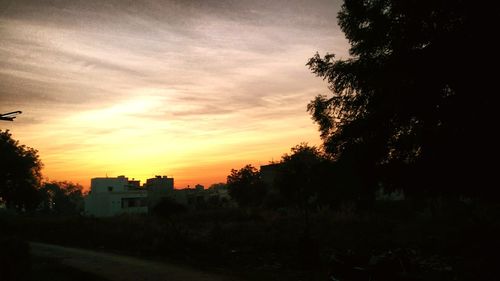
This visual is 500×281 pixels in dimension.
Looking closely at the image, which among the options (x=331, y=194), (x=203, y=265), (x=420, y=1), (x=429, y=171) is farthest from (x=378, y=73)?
(x=331, y=194)

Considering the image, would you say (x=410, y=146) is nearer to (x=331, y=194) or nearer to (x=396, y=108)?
(x=396, y=108)

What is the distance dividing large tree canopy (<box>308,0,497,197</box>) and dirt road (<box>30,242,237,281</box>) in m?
7.63

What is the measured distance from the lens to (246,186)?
240ft

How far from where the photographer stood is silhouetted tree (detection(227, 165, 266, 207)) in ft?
230

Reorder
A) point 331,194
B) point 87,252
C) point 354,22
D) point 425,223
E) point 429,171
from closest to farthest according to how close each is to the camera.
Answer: point 429,171, point 354,22, point 87,252, point 425,223, point 331,194

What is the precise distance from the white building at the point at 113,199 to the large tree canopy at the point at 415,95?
234 feet

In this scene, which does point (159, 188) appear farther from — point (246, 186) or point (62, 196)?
point (62, 196)

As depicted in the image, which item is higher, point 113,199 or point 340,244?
point 113,199

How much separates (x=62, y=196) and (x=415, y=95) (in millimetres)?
125439

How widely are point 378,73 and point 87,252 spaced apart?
1887 centimetres

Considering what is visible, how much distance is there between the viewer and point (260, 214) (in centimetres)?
4016

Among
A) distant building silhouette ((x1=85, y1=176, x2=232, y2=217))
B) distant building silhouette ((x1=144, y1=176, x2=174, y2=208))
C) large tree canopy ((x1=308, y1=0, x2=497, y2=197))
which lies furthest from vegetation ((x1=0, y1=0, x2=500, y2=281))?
distant building silhouette ((x1=144, y1=176, x2=174, y2=208))

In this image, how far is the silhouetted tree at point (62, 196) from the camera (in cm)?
11144

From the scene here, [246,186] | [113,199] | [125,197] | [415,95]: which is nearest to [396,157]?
[415,95]
